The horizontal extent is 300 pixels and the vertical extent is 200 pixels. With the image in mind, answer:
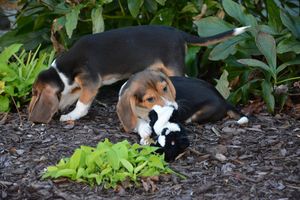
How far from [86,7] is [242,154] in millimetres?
2668

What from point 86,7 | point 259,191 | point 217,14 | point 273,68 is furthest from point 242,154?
point 86,7

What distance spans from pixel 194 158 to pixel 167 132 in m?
0.29

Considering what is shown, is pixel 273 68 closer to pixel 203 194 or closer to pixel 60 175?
pixel 203 194

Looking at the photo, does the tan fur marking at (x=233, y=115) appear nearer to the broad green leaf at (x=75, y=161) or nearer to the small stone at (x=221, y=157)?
the small stone at (x=221, y=157)

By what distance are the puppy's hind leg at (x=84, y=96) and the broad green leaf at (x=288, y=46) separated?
162 cm

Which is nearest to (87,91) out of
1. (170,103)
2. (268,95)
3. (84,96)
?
(84,96)

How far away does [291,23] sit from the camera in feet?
22.0

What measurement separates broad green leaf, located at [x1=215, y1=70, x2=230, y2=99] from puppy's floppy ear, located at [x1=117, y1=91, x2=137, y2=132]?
1.25m

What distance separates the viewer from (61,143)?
5.84 meters

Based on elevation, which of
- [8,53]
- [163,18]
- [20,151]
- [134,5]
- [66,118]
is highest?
[134,5]

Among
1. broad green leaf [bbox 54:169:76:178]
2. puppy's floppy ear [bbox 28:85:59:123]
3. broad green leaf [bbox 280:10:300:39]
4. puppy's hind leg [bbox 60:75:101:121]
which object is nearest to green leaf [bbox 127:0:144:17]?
puppy's hind leg [bbox 60:75:101:121]

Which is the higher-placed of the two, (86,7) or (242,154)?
(86,7)

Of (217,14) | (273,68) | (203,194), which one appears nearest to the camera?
(203,194)

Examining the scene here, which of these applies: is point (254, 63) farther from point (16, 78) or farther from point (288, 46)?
point (16, 78)
